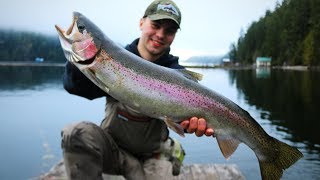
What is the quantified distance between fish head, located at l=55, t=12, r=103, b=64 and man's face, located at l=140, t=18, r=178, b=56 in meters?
1.31

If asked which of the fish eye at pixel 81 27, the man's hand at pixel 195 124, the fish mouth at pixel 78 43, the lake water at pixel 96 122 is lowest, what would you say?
the lake water at pixel 96 122

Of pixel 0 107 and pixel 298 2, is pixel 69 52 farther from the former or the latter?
pixel 298 2

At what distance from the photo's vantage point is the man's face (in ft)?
16.5

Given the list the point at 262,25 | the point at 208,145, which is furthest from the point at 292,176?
the point at 262,25

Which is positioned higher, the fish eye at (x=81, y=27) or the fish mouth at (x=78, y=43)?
the fish eye at (x=81, y=27)

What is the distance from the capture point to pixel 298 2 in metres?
106

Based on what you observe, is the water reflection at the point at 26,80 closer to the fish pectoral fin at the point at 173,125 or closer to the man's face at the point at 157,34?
the man's face at the point at 157,34

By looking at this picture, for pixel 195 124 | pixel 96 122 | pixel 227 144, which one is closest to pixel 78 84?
pixel 195 124

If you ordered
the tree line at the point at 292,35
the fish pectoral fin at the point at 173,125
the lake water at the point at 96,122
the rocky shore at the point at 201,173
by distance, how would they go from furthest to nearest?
the tree line at the point at 292,35 → the lake water at the point at 96,122 → the rocky shore at the point at 201,173 → the fish pectoral fin at the point at 173,125

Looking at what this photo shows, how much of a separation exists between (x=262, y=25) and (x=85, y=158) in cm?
14705

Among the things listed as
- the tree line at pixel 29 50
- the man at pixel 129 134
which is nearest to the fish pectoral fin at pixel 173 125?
the man at pixel 129 134

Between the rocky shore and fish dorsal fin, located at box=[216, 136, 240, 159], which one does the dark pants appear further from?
the rocky shore

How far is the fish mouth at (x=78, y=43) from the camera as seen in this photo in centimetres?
377

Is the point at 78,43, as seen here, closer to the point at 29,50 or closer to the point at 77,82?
the point at 77,82
